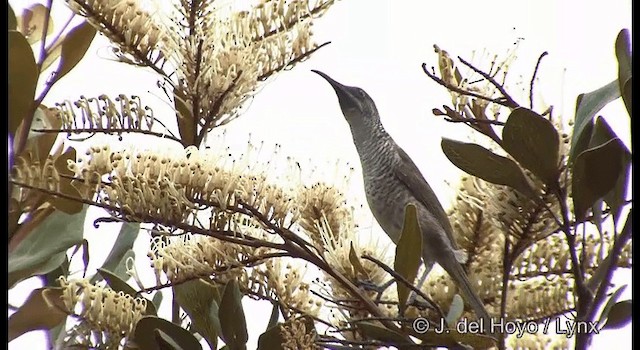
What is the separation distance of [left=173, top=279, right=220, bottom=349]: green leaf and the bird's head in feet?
0.53

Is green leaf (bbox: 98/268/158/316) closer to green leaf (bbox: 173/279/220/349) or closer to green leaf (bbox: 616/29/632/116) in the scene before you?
green leaf (bbox: 173/279/220/349)

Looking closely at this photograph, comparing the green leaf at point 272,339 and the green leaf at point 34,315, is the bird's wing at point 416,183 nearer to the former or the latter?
the green leaf at point 272,339

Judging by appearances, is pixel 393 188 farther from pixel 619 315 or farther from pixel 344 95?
pixel 619 315

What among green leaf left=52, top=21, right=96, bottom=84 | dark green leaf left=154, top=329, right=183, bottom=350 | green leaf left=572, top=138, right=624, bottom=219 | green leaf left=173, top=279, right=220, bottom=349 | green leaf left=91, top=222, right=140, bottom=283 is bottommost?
dark green leaf left=154, top=329, right=183, bottom=350

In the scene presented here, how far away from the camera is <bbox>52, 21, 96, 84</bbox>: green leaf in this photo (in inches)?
19.2

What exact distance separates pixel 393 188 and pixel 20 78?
0.27 metres

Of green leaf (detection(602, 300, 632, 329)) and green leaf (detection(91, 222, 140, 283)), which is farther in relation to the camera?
green leaf (detection(91, 222, 140, 283))

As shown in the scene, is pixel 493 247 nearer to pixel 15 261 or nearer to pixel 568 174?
pixel 568 174

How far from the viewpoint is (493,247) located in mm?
525

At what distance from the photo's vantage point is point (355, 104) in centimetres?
56

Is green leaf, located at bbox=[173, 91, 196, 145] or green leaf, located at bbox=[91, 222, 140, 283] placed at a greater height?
green leaf, located at bbox=[173, 91, 196, 145]

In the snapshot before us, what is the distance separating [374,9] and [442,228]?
17 cm

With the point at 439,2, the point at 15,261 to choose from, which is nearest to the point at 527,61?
the point at 439,2

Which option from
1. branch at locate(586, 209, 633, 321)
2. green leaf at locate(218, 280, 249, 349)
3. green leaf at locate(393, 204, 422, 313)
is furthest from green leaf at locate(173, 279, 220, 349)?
branch at locate(586, 209, 633, 321)
